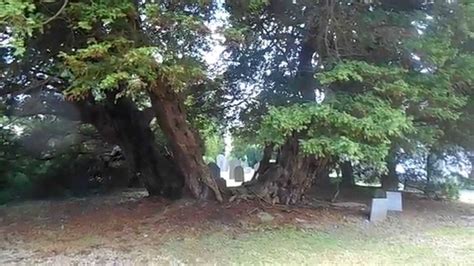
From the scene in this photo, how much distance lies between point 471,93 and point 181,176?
4767 millimetres

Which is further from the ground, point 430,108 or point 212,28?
point 212,28

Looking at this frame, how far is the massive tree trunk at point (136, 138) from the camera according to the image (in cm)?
875

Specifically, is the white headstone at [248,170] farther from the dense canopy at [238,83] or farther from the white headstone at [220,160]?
the dense canopy at [238,83]

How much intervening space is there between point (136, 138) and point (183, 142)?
175 centimetres

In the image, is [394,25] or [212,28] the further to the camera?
[394,25]

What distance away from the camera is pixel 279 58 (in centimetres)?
835

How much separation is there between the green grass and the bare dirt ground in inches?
0.4

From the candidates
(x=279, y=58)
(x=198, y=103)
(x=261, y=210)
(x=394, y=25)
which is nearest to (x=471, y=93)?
(x=394, y=25)

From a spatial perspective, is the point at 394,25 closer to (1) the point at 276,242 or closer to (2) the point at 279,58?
(2) the point at 279,58

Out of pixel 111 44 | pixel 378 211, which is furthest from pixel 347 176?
pixel 111 44

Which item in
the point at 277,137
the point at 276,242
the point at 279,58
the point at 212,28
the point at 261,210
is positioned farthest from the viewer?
the point at 279,58

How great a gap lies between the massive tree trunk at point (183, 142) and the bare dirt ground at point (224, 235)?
0.98 ft

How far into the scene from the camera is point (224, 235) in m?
6.70

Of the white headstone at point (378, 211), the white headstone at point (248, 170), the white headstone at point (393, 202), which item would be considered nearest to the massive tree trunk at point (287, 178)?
the white headstone at point (378, 211)
